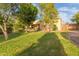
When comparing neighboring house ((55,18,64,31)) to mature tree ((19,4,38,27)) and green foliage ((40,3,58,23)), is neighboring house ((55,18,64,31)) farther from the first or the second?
mature tree ((19,4,38,27))

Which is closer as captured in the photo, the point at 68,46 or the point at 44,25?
the point at 68,46

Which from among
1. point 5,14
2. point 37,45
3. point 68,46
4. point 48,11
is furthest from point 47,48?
point 5,14

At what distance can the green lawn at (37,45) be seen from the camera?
4938 mm

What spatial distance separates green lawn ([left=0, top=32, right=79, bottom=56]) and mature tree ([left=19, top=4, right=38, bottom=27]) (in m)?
0.20

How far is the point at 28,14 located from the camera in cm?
512

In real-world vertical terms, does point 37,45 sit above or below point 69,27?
below

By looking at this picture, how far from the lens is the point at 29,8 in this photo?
16.7ft

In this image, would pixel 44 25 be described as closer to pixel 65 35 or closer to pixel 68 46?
pixel 65 35

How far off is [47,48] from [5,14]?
2.70 feet

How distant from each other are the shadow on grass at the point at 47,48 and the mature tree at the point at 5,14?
44 cm

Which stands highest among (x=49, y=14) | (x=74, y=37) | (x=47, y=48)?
(x=49, y=14)

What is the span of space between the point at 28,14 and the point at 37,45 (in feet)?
1.65

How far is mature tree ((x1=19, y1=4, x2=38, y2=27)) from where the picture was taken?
5078 mm

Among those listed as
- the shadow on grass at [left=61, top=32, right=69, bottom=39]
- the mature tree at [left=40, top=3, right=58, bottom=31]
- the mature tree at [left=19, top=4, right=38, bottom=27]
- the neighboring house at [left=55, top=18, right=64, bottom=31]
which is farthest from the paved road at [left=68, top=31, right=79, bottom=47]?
the mature tree at [left=19, top=4, right=38, bottom=27]
